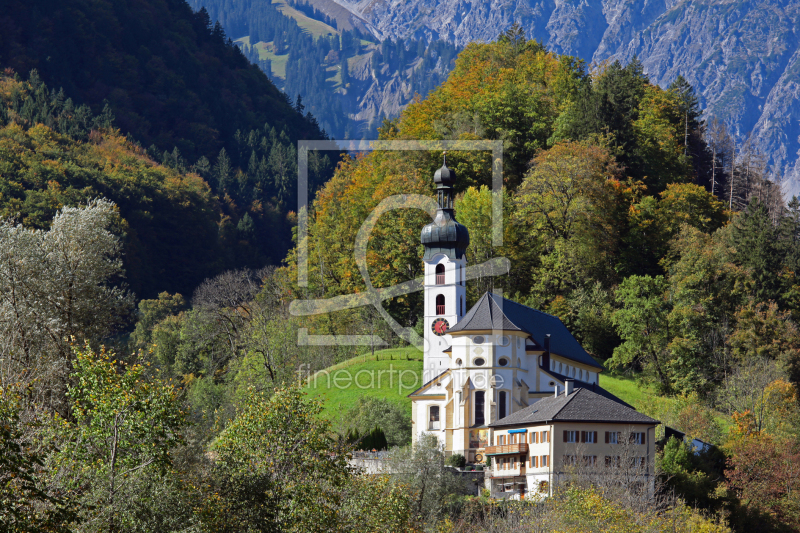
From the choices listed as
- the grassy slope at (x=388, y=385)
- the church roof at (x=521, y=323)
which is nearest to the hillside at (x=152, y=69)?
the grassy slope at (x=388, y=385)

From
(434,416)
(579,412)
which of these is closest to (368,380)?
(434,416)

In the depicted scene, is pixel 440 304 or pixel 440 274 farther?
pixel 440 274

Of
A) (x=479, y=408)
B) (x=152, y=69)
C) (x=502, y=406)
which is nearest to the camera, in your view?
(x=502, y=406)

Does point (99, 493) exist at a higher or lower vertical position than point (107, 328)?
lower

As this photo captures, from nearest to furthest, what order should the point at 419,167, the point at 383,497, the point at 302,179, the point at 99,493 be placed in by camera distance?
the point at 99,493, the point at 383,497, the point at 419,167, the point at 302,179

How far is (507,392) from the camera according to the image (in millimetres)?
55000

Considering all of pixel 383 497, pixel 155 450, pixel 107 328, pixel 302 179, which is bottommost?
pixel 383 497

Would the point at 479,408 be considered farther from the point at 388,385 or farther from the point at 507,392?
the point at 388,385

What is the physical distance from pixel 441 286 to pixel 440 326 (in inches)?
106

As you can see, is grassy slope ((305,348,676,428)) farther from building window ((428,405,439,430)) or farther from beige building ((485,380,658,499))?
beige building ((485,380,658,499))

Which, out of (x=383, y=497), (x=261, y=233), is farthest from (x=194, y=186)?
(x=383, y=497)

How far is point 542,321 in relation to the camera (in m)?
64.1

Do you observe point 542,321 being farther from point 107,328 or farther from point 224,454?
point 224,454

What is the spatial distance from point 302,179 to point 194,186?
18.3 m
